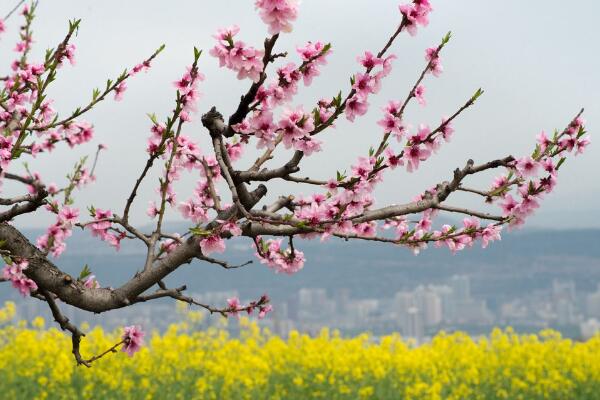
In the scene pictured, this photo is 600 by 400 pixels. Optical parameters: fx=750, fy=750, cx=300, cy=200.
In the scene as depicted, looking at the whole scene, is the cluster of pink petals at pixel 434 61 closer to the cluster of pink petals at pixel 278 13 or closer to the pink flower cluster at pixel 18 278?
the cluster of pink petals at pixel 278 13

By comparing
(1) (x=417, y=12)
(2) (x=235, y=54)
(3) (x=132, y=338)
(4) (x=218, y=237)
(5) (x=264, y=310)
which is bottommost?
(3) (x=132, y=338)

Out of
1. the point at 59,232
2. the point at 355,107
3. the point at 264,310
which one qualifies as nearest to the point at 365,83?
the point at 355,107

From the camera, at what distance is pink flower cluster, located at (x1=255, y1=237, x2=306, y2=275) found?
512cm

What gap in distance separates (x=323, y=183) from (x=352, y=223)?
0.37 meters

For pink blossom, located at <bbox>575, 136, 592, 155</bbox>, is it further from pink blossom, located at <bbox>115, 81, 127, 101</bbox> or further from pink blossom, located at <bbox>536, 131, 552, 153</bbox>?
pink blossom, located at <bbox>115, 81, 127, 101</bbox>

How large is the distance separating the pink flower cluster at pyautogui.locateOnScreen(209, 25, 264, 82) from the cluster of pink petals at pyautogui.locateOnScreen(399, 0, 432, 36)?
2.88 feet

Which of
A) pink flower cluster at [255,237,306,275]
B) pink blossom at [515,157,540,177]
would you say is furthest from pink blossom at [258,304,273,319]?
pink blossom at [515,157,540,177]

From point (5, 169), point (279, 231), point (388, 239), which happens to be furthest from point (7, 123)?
point (388, 239)

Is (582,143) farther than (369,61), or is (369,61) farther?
(582,143)

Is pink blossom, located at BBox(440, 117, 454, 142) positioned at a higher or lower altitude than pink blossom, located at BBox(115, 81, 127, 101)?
lower

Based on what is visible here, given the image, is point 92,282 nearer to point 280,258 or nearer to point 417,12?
point 280,258

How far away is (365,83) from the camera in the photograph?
380 cm

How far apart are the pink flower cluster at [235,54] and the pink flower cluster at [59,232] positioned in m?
1.86

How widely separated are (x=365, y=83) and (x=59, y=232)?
307 centimetres
